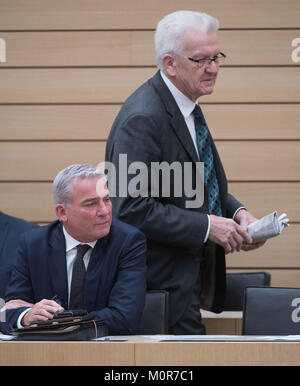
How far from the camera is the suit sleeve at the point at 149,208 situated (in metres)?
2.83

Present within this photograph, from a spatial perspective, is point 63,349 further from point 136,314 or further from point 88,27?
point 88,27

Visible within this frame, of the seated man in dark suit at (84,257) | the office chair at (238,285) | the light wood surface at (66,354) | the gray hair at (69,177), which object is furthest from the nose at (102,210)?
the office chair at (238,285)

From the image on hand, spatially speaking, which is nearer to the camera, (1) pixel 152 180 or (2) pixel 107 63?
(1) pixel 152 180

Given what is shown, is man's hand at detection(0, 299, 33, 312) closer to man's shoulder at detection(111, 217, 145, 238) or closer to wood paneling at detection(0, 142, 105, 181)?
man's shoulder at detection(111, 217, 145, 238)

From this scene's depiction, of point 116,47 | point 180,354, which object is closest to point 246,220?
point 180,354

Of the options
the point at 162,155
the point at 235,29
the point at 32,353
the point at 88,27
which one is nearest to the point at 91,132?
the point at 88,27

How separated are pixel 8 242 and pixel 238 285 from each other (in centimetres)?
111

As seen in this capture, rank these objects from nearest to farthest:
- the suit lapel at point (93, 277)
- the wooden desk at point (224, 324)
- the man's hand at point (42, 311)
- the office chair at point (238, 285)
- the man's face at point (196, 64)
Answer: the man's hand at point (42, 311), the suit lapel at point (93, 277), the man's face at point (196, 64), the wooden desk at point (224, 324), the office chair at point (238, 285)

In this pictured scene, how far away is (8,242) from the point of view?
154 inches

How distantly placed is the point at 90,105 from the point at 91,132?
15 cm

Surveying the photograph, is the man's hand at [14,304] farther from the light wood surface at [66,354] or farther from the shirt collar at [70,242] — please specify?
the light wood surface at [66,354]

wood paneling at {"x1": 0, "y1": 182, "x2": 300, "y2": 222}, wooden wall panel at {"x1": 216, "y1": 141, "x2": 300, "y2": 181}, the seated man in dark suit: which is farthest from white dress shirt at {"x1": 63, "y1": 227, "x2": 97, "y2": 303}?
wooden wall panel at {"x1": 216, "y1": 141, "x2": 300, "y2": 181}

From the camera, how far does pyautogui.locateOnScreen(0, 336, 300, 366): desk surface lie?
205 centimetres

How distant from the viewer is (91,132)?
4625 mm
